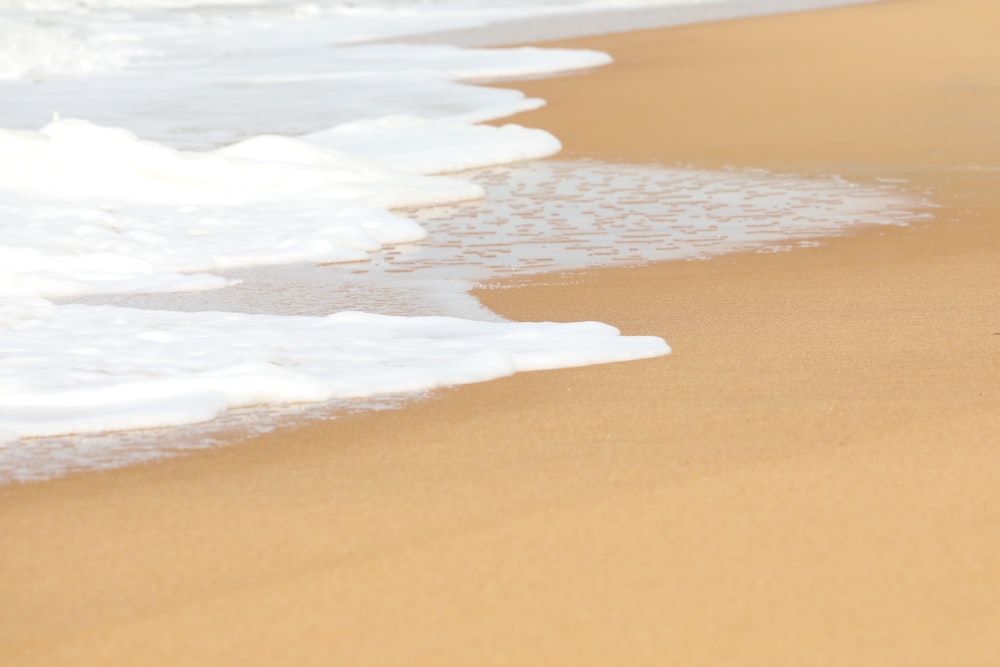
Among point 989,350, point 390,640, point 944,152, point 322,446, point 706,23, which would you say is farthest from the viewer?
point 706,23

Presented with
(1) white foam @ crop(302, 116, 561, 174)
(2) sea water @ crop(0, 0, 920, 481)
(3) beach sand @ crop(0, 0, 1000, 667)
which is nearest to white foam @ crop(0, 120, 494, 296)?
(2) sea water @ crop(0, 0, 920, 481)

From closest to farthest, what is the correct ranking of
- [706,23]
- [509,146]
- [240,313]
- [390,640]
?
[390,640], [240,313], [509,146], [706,23]

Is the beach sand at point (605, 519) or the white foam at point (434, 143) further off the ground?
the white foam at point (434, 143)

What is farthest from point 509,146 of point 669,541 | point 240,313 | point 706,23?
point 706,23

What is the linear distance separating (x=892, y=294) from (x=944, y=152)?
4405 millimetres

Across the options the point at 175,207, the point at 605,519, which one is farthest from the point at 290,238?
the point at 605,519

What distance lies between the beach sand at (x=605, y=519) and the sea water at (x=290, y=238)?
14.6 inches

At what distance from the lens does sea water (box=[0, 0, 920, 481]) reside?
181 inches

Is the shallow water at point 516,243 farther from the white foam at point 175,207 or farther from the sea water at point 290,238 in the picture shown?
the white foam at point 175,207

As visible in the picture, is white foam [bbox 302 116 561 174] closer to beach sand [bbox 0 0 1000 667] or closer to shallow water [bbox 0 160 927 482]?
shallow water [bbox 0 160 927 482]

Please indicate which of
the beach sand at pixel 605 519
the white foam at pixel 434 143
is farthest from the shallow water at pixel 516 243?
the white foam at pixel 434 143

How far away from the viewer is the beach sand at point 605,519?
282 cm

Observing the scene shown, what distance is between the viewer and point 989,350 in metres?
4.86

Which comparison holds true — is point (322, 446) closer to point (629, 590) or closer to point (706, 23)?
point (629, 590)
